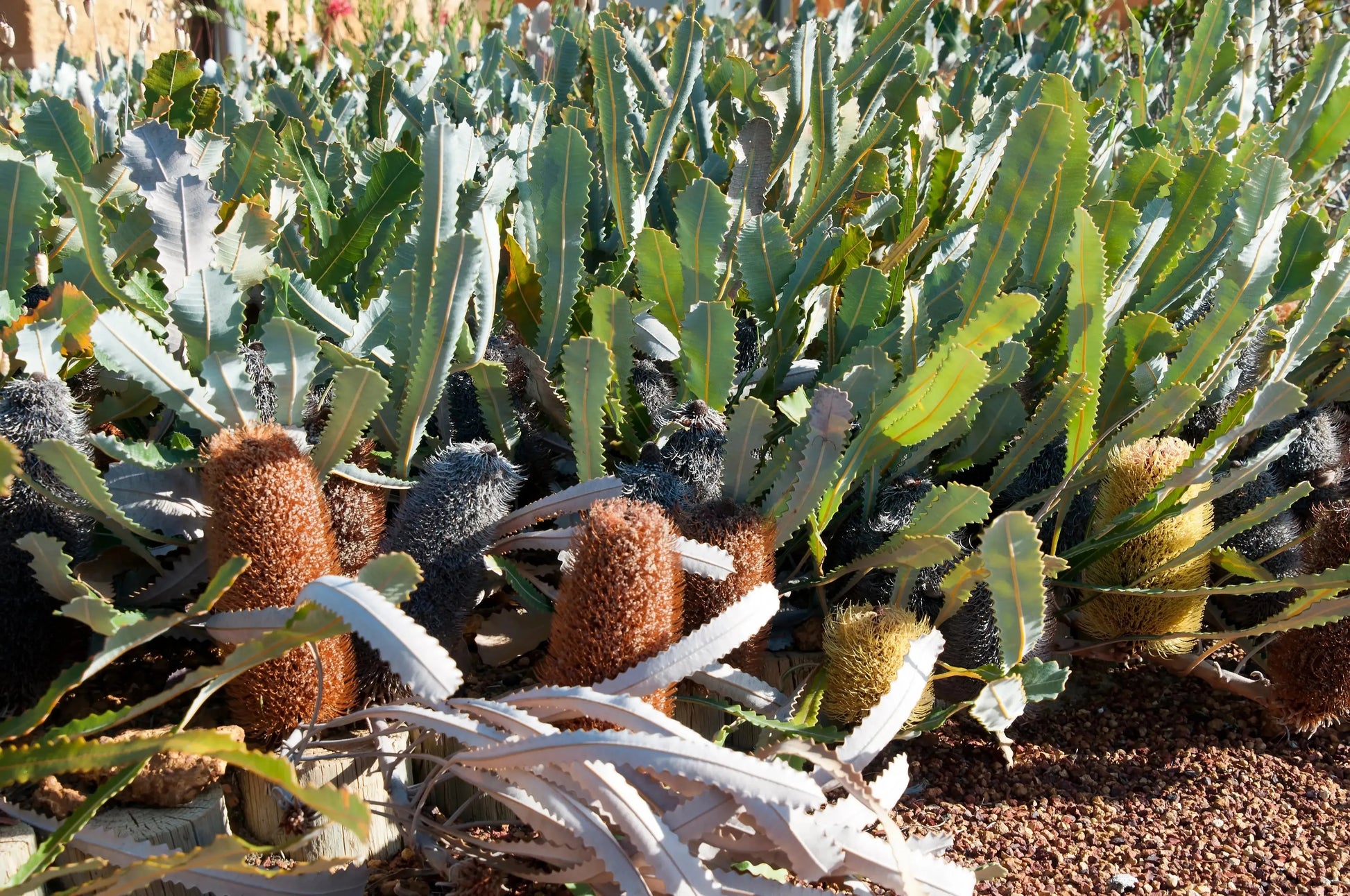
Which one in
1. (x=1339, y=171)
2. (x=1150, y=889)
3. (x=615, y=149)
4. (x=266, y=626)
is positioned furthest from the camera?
(x=1339, y=171)

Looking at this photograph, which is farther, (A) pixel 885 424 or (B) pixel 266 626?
(A) pixel 885 424

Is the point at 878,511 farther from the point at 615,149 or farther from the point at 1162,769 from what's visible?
the point at 615,149

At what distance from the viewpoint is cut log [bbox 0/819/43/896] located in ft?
3.76

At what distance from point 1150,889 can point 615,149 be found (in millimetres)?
1350

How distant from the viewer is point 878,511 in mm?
1642

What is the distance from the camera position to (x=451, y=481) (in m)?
1.38

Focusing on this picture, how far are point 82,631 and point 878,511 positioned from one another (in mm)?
1049

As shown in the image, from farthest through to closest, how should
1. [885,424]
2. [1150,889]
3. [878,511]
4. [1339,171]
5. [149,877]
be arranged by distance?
1. [1339,171]
2. [878,511]
3. [885,424]
4. [1150,889]
5. [149,877]

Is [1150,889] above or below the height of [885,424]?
below

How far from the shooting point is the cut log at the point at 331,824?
1293 mm

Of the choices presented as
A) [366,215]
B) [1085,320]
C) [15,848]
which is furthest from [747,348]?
[15,848]

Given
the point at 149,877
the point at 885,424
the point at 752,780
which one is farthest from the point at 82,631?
the point at 885,424

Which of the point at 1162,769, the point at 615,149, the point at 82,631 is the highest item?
the point at 615,149

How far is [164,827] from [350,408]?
1.60ft
